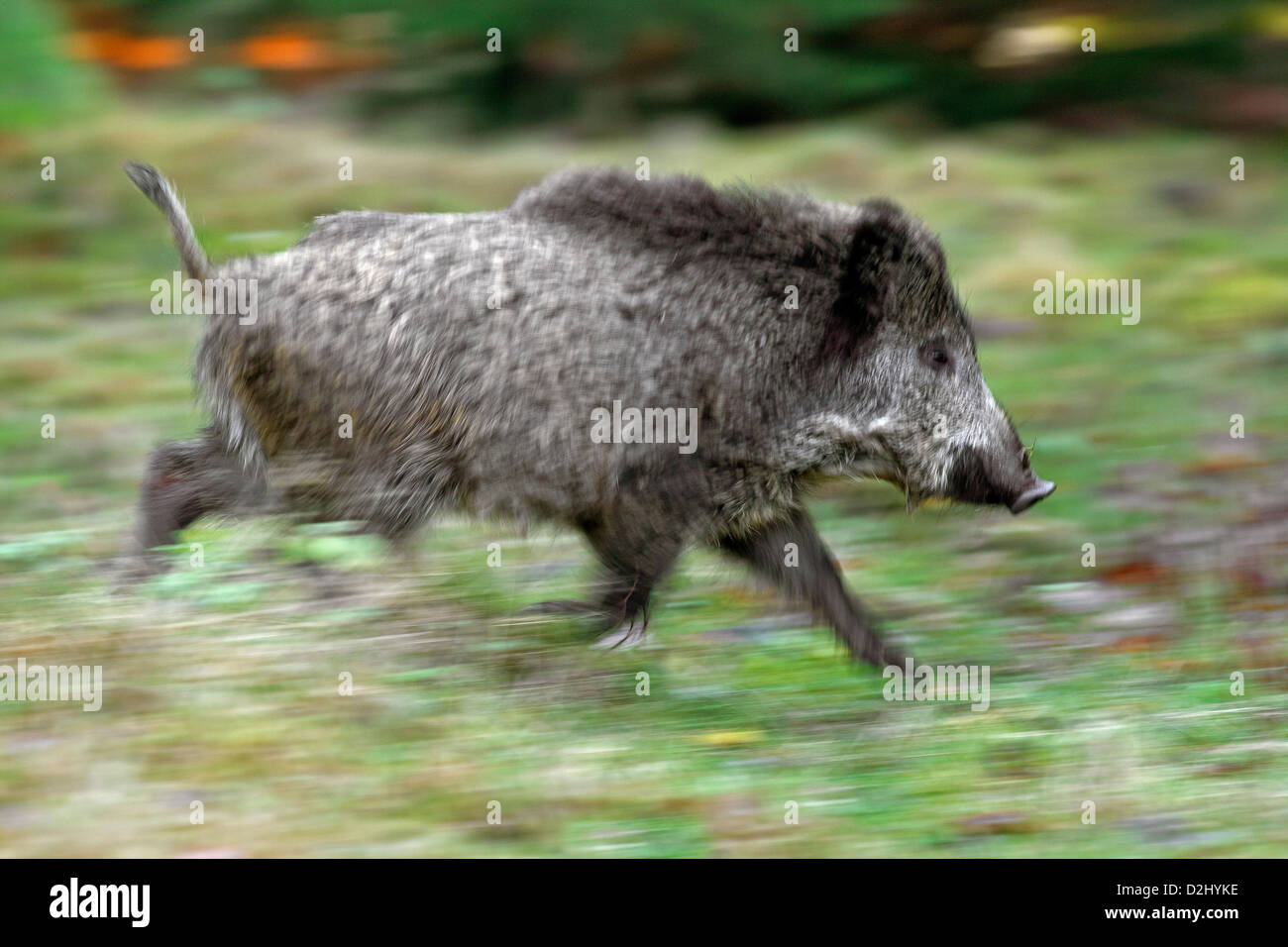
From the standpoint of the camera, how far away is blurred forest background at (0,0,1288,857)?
430 centimetres

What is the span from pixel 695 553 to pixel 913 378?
1.01 m

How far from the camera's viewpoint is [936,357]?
18.2ft

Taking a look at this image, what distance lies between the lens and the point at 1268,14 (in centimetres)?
982

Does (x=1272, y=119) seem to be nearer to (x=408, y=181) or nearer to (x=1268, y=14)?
(x=1268, y=14)

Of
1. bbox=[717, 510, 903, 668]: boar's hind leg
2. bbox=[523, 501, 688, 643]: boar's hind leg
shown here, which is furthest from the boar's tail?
bbox=[717, 510, 903, 668]: boar's hind leg

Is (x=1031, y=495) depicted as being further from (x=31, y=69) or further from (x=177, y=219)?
(x=31, y=69)

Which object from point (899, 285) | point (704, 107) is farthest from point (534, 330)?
point (704, 107)

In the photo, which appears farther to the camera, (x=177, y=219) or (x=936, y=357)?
(x=936, y=357)

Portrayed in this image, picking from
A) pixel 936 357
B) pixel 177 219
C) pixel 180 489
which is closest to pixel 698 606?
pixel 936 357

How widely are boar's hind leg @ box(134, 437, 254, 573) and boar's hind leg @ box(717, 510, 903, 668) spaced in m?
1.78

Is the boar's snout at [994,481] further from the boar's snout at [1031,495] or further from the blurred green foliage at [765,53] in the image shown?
the blurred green foliage at [765,53]

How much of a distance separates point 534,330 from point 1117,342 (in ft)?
15.4

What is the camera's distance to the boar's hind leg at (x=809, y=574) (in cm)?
559

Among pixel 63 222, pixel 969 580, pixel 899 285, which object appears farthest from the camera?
pixel 63 222
